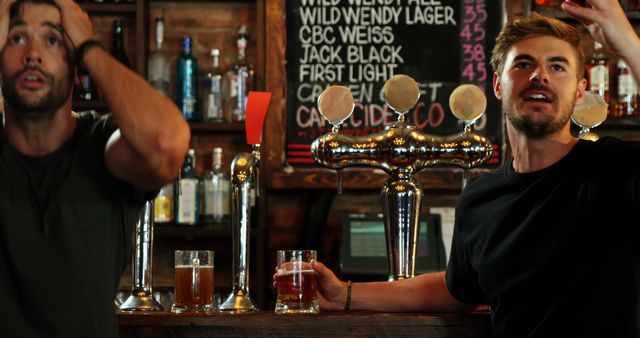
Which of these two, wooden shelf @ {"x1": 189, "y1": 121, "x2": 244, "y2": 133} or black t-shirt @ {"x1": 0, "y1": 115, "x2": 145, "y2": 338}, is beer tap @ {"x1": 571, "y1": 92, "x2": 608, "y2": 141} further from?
wooden shelf @ {"x1": 189, "y1": 121, "x2": 244, "y2": 133}

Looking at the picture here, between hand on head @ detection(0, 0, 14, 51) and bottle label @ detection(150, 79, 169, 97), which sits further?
bottle label @ detection(150, 79, 169, 97)

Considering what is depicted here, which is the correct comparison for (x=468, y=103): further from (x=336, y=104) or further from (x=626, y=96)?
(x=626, y=96)

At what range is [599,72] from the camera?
146 inches

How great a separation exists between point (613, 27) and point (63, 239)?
932 mm

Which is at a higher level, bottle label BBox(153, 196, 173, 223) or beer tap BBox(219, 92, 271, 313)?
beer tap BBox(219, 92, 271, 313)

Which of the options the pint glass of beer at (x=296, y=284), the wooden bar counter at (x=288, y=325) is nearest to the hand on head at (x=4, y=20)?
the wooden bar counter at (x=288, y=325)

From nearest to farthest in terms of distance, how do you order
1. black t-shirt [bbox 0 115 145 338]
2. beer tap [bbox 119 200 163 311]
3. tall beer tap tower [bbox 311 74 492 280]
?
black t-shirt [bbox 0 115 145 338]
beer tap [bbox 119 200 163 311]
tall beer tap tower [bbox 311 74 492 280]

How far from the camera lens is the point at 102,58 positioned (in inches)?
53.2

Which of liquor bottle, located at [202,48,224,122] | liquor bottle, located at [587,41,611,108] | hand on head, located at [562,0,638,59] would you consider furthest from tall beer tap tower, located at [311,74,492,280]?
liquor bottle, located at [587,41,611,108]

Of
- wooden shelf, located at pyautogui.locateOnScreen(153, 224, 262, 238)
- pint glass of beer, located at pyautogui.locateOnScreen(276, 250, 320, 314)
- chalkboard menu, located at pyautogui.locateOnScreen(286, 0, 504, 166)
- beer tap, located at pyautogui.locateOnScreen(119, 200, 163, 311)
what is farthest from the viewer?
chalkboard menu, located at pyautogui.locateOnScreen(286, 0, 504, 166)

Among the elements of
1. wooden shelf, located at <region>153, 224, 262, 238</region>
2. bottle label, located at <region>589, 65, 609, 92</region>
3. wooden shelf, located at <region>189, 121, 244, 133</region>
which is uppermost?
bottle label, located at <region>589, 65, 609, 92</region>

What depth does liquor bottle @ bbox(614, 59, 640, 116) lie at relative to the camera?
377cm

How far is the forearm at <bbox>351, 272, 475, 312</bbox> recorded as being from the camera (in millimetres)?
1878

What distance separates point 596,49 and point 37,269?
3.02 m
